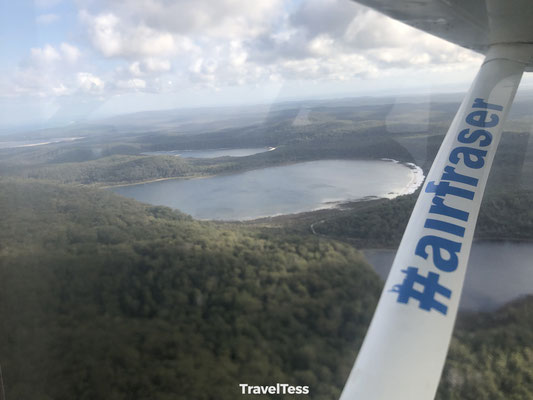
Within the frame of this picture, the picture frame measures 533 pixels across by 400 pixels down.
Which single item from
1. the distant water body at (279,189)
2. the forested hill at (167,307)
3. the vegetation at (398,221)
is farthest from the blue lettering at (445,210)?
the distant water body at (279,189)

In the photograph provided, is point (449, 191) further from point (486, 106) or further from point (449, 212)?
point (486, 106)

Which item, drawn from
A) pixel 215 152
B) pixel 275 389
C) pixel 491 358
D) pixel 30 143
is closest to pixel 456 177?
pixel 275 389

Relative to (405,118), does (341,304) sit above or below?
below

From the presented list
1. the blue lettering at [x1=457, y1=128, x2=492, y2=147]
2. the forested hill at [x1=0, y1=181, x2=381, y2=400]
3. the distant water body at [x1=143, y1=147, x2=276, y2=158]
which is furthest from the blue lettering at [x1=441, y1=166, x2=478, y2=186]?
the distant water body at [x1=143, y1=147, x2=276, y2=158]

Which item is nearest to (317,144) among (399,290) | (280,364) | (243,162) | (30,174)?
(243,162)

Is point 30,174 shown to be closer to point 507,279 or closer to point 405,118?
point 405,118

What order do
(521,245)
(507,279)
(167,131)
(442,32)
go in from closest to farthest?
(442,32) → (507,279) → (521,245) → (167,131)

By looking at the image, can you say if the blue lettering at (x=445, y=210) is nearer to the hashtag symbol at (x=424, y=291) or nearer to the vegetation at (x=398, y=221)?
the hashtag symbol at (x=424, y=291)
